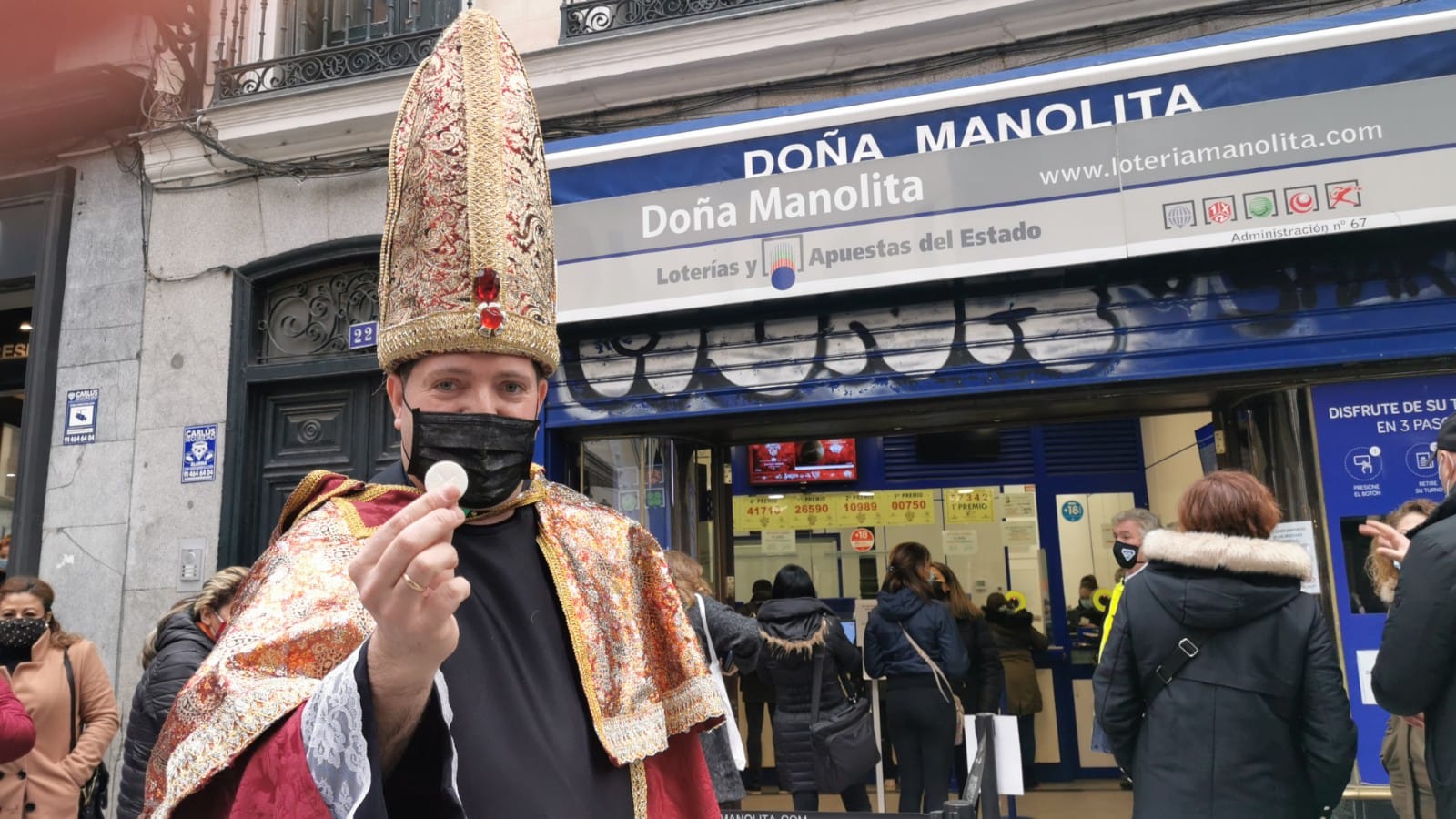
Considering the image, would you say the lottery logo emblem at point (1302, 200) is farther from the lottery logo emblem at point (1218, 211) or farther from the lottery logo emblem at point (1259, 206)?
the lottery logo emblem at point (1218, 211)

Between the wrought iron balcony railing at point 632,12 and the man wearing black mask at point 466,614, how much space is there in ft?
17.9

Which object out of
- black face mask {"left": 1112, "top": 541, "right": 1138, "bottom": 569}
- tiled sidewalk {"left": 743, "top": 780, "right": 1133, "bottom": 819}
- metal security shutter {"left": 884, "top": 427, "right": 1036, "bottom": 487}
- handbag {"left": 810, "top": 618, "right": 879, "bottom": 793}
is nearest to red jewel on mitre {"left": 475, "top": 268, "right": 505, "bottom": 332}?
handbag {"left": 810, "top": 618, "right": 879, "bottom": 793}

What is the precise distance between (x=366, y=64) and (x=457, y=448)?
Answer: 23.4 ft

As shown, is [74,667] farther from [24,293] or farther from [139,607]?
[24,293]

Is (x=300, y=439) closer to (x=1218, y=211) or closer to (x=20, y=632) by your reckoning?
(x=20, y=632)

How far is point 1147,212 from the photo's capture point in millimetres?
5547

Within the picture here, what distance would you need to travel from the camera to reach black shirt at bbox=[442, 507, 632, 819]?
4.83 feet

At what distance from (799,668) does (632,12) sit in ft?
15.9

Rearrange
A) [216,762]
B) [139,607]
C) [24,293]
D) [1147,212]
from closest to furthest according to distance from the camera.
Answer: [216,762] < [1147,212] < [139,607] < [24,293]

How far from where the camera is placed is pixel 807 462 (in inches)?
373

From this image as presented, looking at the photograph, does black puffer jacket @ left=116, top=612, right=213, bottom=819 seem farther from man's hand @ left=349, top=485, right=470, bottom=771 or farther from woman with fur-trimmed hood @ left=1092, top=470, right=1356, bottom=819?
woman with fur-trimmed hood @ left=1092, top=470, right=1356, bottom=819

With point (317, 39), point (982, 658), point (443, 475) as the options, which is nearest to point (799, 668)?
point (982, 658)

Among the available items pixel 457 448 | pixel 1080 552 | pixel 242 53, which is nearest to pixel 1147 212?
pixel 1080 552

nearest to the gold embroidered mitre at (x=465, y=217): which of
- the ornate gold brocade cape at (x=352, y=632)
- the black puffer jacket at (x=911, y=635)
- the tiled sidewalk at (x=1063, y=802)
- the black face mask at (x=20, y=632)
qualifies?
the ornate gold brocade cape at (x=352, y=632)
